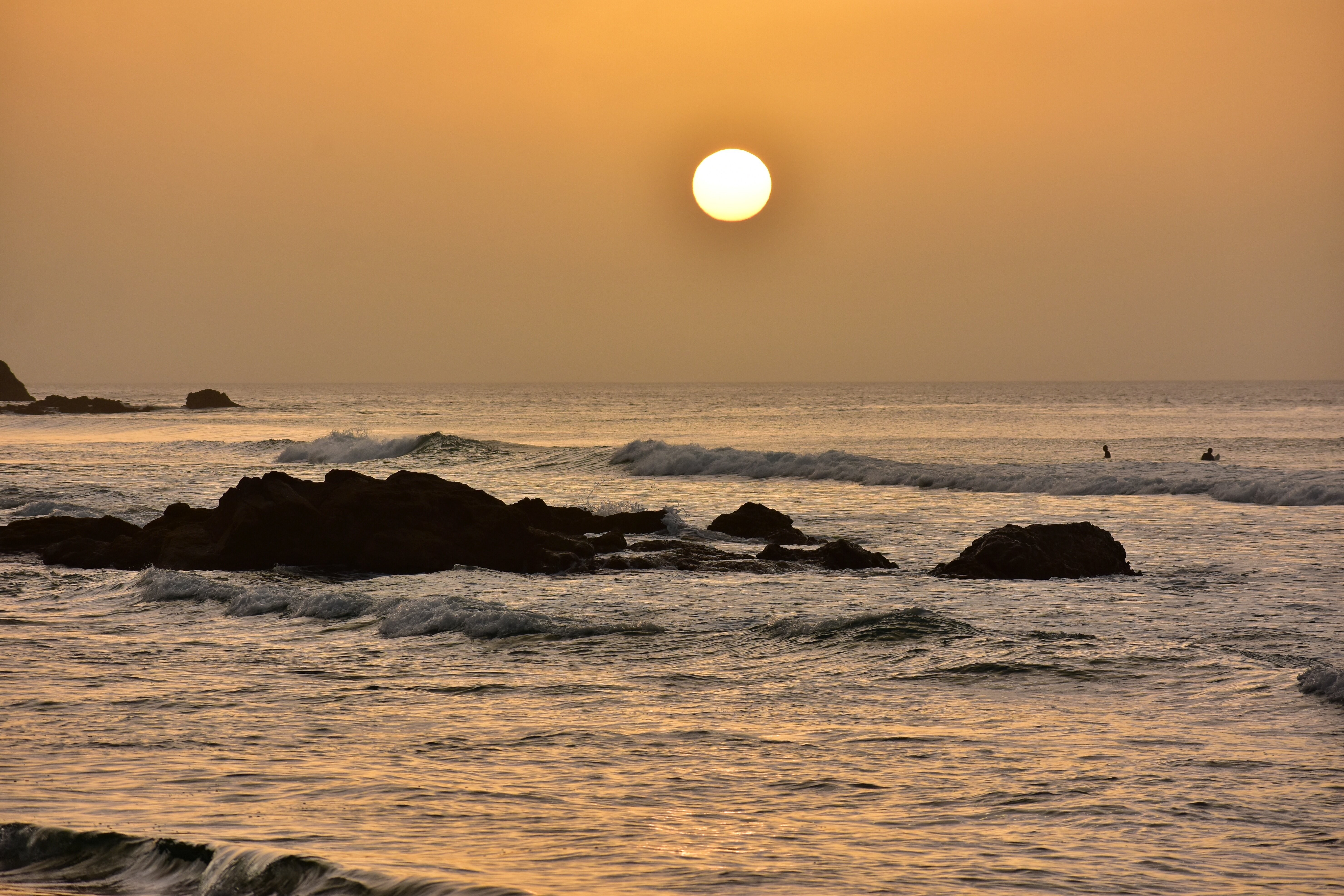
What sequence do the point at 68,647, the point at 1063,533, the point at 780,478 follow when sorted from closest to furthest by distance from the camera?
the point at 68,647 → the point at 1063,533 → the point at 780,478

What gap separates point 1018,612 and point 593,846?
1026 centimetres

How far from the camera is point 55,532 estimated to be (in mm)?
24297

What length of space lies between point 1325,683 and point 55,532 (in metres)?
22.9

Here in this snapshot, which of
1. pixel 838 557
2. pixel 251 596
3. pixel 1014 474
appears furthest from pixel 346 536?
pixel 1014 474

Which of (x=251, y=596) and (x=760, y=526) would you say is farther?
(x=760, y=526)

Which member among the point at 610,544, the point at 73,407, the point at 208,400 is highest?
the point at 208,400

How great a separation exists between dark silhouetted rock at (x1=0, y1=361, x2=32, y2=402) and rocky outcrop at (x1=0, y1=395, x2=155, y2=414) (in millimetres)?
18491

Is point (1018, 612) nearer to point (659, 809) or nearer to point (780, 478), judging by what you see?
point (659, 809)

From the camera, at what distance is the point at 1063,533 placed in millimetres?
20438

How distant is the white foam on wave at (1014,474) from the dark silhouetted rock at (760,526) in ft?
53.5

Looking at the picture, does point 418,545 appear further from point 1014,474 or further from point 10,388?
point 10,388

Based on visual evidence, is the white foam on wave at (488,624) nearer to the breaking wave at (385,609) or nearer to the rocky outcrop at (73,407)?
the breaking wave at (385,609)

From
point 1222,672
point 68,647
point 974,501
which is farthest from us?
point 974,501

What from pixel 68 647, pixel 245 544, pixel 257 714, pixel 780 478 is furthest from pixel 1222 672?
pixel 780 478
